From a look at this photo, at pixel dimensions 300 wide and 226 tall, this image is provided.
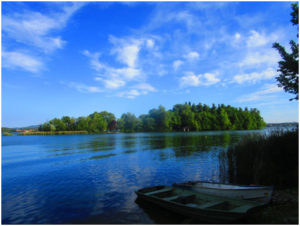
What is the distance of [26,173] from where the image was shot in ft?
66.7

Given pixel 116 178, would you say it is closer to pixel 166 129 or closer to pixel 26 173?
pixel 26 173

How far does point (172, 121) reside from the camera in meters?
154

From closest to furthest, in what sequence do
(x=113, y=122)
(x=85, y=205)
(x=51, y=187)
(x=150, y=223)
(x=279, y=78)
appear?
(x=150, y=223)
(x=85, y=205)
(x=279, y=78)
(x=51, y=187)
(x=113, y=122)

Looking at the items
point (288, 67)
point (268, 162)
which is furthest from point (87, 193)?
point (288, 67)

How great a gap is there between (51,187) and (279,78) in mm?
19574

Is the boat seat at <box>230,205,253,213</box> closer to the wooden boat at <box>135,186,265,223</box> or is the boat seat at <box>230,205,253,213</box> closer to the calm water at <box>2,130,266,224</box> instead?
the wooden boat at <box>135,186,265,223</box>

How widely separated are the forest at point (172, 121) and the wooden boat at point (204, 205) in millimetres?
138785

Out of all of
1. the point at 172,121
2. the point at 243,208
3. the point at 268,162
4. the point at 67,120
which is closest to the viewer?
the point at 243,208

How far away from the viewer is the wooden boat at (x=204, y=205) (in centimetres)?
759

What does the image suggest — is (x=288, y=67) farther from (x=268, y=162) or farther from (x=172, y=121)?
(x=172, y=121)

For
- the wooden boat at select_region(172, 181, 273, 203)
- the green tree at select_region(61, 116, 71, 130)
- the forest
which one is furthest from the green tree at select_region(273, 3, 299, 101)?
the green tree at select_region(61, 116, 71, 130)

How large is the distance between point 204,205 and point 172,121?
14642 centimetres

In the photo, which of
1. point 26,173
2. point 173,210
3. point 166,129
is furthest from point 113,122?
point 173,210

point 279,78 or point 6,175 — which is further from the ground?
point 279,78
